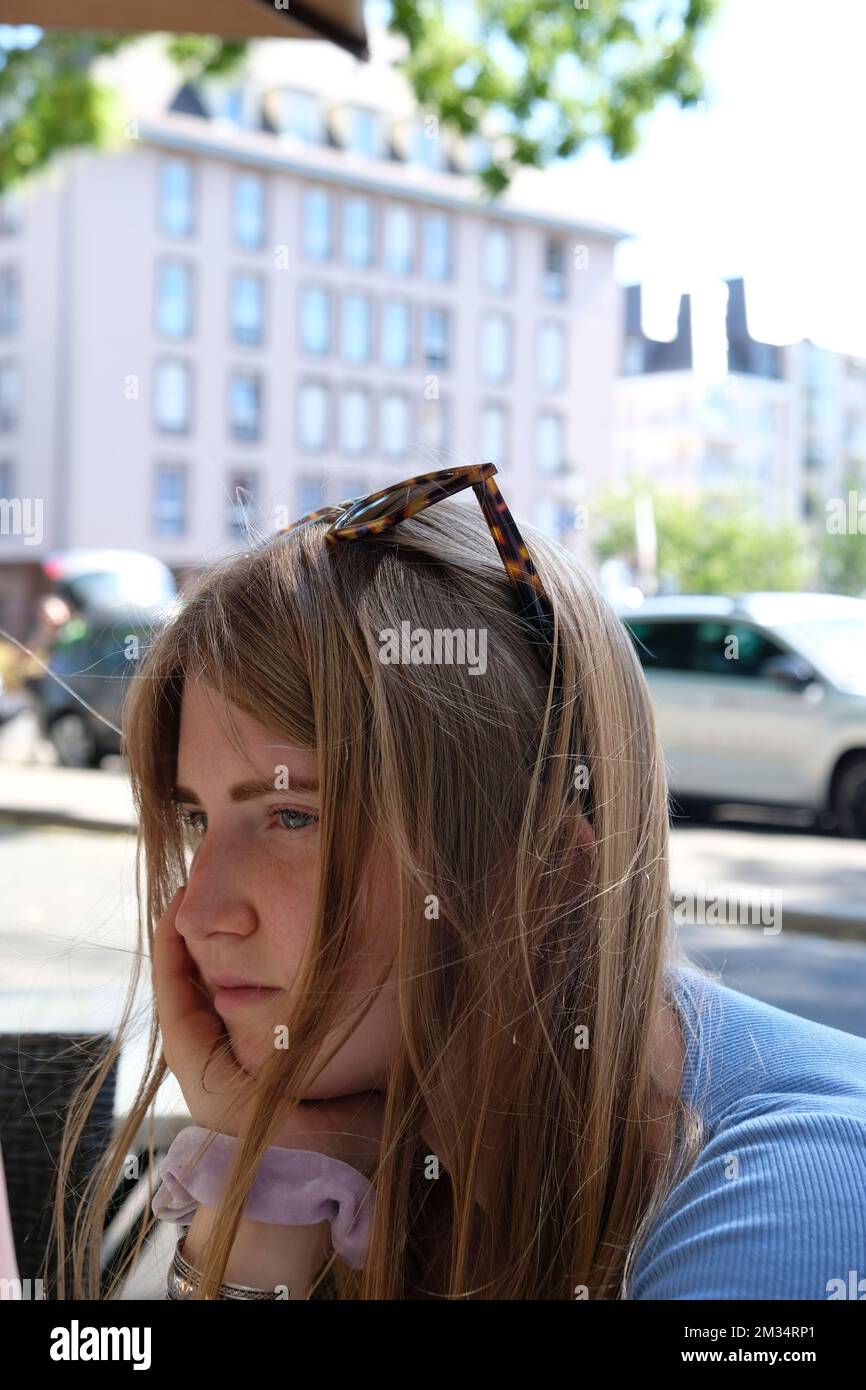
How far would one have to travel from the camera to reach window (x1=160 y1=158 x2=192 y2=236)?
125 feet

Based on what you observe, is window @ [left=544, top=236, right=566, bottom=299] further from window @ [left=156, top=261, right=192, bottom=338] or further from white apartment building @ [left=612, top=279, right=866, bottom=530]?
white apartment building @ [left=612, top=279, right=866, bottom=530]

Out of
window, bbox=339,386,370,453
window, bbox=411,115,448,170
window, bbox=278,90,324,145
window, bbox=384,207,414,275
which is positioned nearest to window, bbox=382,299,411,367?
window, bbox=384,207,414,275

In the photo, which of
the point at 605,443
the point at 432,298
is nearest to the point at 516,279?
the point at 432,298

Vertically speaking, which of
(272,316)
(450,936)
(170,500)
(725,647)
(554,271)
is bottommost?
(450,936)

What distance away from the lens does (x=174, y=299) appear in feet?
125

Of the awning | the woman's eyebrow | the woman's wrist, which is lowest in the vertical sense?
the woman's wrist

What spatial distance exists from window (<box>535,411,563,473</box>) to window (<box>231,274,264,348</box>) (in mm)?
8609

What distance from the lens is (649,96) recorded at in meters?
7.08

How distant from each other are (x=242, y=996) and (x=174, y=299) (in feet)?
128

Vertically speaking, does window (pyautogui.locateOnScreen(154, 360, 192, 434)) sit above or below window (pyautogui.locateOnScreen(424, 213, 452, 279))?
below

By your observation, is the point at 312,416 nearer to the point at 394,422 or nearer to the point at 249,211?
the point at 394,422

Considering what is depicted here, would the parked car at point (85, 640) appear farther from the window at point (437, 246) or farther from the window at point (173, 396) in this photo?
the window at point (437, 246)

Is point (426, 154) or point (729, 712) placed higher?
point (426, 154)

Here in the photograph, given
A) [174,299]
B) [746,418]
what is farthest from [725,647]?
[746,418]
